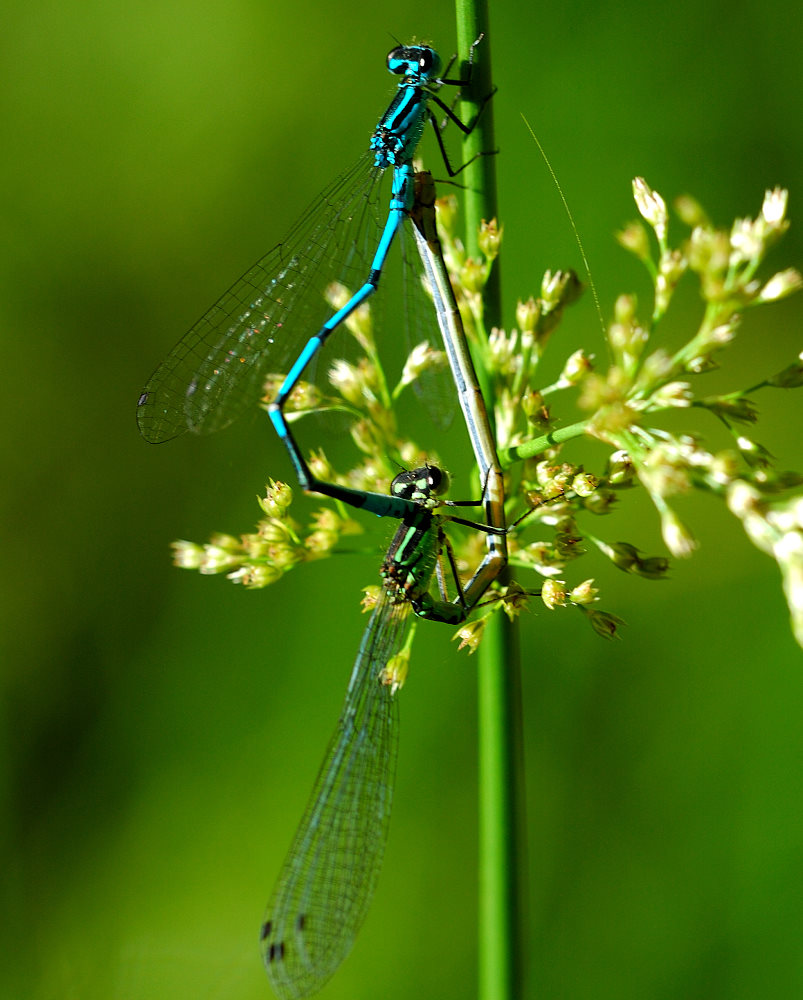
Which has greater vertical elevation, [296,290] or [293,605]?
[296,290]

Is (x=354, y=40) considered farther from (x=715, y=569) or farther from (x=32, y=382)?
(x=715, y=569)

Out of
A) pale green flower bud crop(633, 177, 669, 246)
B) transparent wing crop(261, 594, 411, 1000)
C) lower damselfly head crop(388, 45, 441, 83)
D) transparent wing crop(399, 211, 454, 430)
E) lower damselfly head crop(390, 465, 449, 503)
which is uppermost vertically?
lower damselfly head crop(388, 45, 441, 83)

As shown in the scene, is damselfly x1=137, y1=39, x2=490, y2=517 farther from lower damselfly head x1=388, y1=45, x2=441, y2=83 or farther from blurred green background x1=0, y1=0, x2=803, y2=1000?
blurred green background x1=0, y1=0, x2=803, y2=1000

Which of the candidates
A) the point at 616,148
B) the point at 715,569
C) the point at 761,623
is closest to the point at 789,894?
the point at 761,623

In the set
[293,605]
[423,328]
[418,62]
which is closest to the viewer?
[418,62]

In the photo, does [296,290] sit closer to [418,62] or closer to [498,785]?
[418,62]

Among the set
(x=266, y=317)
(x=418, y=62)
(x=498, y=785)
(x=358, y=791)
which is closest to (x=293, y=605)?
(x=358, y=791)

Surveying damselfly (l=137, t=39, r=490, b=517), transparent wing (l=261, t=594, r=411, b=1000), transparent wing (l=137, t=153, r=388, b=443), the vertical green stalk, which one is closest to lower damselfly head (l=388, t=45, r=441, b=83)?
damselfly (l=137, t=39, r=490, b=517)
